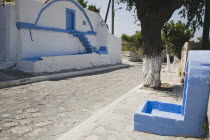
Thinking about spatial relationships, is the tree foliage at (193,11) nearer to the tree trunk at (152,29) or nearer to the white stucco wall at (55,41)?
the tree trunk at (152,29)

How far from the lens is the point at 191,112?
2.99m

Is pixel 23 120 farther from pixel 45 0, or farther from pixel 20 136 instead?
pixel 45 0

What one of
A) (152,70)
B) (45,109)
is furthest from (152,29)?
(45,109)

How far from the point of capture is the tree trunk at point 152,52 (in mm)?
6645

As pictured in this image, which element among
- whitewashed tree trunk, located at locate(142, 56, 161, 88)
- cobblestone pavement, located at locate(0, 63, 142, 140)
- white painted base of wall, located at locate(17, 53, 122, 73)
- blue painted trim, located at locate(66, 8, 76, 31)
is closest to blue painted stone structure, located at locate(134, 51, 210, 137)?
cobblestone pavement, located at locate(0, 63, 142, 140)

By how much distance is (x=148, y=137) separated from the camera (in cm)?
316

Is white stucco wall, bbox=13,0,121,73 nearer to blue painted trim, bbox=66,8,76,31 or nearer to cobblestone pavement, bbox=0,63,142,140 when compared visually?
blue painted trim, bbox=66,8,76,31

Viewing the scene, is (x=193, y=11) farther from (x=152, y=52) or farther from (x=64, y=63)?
(x=64, y=63)

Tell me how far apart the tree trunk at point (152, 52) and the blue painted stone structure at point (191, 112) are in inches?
143

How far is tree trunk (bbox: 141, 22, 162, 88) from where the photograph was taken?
665 centimetres

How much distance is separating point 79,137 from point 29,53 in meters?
8.94

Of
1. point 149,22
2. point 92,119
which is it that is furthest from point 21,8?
point 92,119

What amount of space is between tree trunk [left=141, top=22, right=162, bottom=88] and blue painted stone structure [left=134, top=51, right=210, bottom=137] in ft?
12.0

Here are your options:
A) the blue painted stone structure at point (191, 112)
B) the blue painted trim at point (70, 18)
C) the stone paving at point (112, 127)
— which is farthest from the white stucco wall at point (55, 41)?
the blue painted stone structure at point (191, 112)
